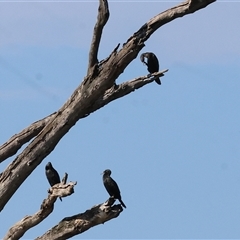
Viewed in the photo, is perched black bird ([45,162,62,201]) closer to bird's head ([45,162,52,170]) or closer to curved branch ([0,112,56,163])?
bird's head ([45,162,52,170])

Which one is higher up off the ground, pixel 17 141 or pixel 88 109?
pixel 88 109

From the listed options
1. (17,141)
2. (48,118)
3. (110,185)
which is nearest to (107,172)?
(110,185)

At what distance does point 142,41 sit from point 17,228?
3033 mm

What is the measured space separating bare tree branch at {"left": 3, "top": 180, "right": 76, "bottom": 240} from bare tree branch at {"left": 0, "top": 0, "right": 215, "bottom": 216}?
0.37 m

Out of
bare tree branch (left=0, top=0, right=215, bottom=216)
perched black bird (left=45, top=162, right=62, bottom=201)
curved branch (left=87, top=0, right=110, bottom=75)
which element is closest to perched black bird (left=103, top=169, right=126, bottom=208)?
perched black bird (left=45, top=162, right=62, bottom=201)

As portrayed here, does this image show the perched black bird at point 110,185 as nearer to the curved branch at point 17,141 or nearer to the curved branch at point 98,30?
the curved branch at point 17,141

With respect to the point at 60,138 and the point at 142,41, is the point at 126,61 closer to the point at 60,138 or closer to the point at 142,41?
the point at 142,41

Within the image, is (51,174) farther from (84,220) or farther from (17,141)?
(84,220)

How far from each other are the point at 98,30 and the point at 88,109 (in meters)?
1.14

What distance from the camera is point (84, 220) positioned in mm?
10516

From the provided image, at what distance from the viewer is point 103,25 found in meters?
9.94

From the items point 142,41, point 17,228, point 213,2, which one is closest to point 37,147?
point 17,228

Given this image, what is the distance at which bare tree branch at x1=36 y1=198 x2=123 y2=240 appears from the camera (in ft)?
34.3

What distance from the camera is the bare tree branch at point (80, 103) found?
31.7ft
